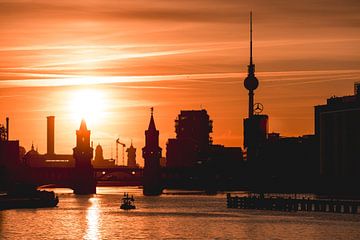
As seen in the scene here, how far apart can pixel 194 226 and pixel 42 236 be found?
33513mm

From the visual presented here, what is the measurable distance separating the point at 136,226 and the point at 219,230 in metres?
20.4

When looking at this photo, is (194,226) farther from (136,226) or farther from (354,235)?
(354,235)

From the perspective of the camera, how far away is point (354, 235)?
541 feet

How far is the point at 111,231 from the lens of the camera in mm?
180375

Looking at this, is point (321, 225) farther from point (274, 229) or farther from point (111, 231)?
point (111, 231)

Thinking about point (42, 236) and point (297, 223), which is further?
point (297, 223)

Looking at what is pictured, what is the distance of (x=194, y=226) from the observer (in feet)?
630

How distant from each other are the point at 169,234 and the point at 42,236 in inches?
763

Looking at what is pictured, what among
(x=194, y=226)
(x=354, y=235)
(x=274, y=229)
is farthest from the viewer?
(x=194, y=226)

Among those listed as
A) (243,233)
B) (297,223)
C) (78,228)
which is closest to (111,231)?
(78,228)

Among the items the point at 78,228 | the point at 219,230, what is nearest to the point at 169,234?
the point at 219,230

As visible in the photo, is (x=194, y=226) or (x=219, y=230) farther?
(x=194, y=226)

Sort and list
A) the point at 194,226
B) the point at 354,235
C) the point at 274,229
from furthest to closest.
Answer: the point at 194,226 → the point at 274,229 → the point at 354,235

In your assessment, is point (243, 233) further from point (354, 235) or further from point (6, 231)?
point (6, 231)
